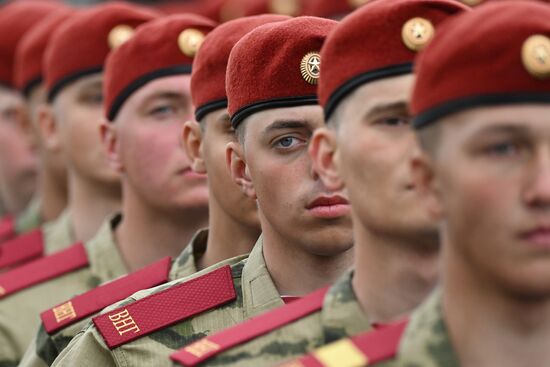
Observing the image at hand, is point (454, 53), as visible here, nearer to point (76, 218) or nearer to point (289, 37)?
point (289, 37)

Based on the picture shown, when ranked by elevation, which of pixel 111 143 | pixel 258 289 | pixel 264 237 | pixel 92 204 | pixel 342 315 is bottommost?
pixel 92 204

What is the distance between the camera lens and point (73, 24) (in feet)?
34.5

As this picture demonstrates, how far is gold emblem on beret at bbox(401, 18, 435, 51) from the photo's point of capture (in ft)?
20.0

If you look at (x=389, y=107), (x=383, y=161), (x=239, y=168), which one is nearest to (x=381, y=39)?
(x=389, y=107)

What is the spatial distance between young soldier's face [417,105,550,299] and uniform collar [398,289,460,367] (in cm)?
24

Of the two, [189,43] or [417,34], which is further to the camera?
[189,43]

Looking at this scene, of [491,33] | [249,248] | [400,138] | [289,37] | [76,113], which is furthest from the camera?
[76,113]

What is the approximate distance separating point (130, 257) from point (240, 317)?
2.12m

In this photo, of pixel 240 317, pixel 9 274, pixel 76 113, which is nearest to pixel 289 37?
pixel 240 317

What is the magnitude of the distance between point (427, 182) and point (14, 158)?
321 inches

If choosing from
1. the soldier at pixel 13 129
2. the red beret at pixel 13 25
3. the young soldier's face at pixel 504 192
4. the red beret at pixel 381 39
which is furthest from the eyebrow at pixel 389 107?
the red beret at pixel 13 25

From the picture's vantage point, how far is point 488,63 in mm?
5273

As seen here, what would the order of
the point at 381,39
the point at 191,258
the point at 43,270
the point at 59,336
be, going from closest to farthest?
the point at 381,39, the point at 59,336, the point at 191,258, the point at 43,270

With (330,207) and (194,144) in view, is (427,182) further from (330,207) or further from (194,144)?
(194,144)
